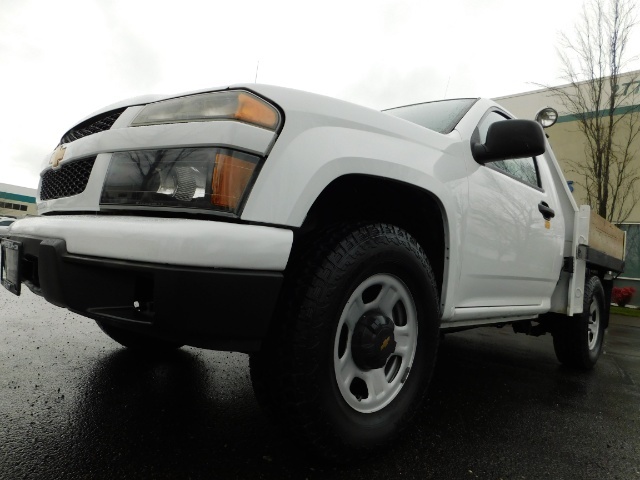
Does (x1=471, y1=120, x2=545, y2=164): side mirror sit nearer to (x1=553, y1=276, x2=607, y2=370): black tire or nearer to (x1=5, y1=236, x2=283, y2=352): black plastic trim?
(x1=5, y1=236, x2=283, y2=352): black plastic trim

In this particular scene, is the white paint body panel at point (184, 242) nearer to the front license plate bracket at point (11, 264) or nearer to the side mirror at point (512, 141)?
the front license plate bracket at point (11, 264)

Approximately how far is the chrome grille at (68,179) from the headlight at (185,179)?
272 mm

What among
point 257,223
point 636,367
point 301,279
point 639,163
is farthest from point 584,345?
point 639,163

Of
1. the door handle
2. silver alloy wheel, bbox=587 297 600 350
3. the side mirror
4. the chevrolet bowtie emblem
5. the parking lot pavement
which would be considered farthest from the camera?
silver alloy wheel, bbox=587 297 600 350

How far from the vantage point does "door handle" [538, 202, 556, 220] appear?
285cm

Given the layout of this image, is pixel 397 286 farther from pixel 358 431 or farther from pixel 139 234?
pixel 139 234

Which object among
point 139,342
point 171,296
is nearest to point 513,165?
point 171,296

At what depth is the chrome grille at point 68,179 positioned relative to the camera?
173 centimetres

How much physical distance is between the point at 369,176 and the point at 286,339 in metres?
0.69

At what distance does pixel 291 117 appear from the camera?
148 centimetres

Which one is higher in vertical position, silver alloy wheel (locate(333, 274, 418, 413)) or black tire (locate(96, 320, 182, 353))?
silver alloy wheel (locate(333, 274, 418, 413))

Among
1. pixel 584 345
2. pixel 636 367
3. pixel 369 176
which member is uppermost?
pixel 369 176

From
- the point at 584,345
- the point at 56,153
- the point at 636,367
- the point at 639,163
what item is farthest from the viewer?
the point at 639,163

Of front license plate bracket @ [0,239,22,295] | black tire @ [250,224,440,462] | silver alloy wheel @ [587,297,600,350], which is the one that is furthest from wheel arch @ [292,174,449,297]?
silver alloy wheel @ [587,297,600,350]
